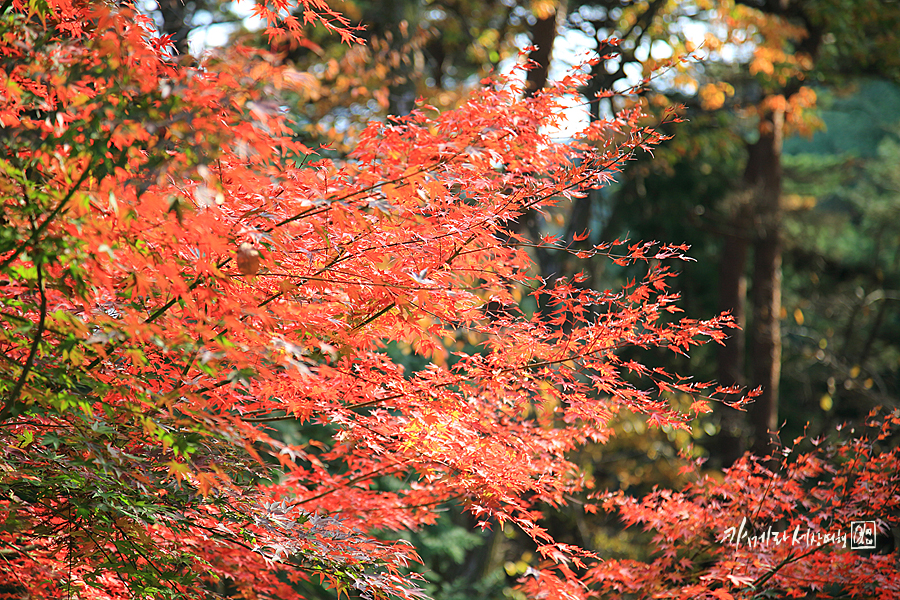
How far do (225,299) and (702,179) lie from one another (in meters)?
11.5

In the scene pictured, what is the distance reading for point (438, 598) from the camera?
25.9 feet

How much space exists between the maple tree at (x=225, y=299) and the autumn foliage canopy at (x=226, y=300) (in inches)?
0.6

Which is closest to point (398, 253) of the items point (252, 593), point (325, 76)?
point (252, 593)

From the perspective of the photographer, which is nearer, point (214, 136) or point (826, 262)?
point (214, 136)

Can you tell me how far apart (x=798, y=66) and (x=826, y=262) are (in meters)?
4.91

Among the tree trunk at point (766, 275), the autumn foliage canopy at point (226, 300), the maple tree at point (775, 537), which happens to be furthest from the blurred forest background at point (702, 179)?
the autumn foliage canopy at point (226, 300)

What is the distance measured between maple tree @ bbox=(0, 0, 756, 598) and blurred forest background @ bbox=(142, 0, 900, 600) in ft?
11.8

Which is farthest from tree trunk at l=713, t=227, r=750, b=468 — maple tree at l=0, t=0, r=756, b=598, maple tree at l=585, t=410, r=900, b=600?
maple tree at l=0, t=0, r=756, b=598

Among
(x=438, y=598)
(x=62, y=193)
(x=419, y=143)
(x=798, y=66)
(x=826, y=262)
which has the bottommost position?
(x=438, y=598)

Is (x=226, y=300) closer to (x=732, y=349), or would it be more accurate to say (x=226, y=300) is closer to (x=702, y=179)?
(x=732, y=349)

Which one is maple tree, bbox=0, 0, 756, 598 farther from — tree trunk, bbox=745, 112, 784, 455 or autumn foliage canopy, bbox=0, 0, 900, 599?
tree trunk, bbox=745, 112, 784, 455

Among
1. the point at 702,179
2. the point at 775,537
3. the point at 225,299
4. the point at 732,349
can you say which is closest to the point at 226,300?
the point at 225,299

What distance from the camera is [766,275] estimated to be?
412 inches

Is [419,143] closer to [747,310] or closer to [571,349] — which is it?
[571,349]
